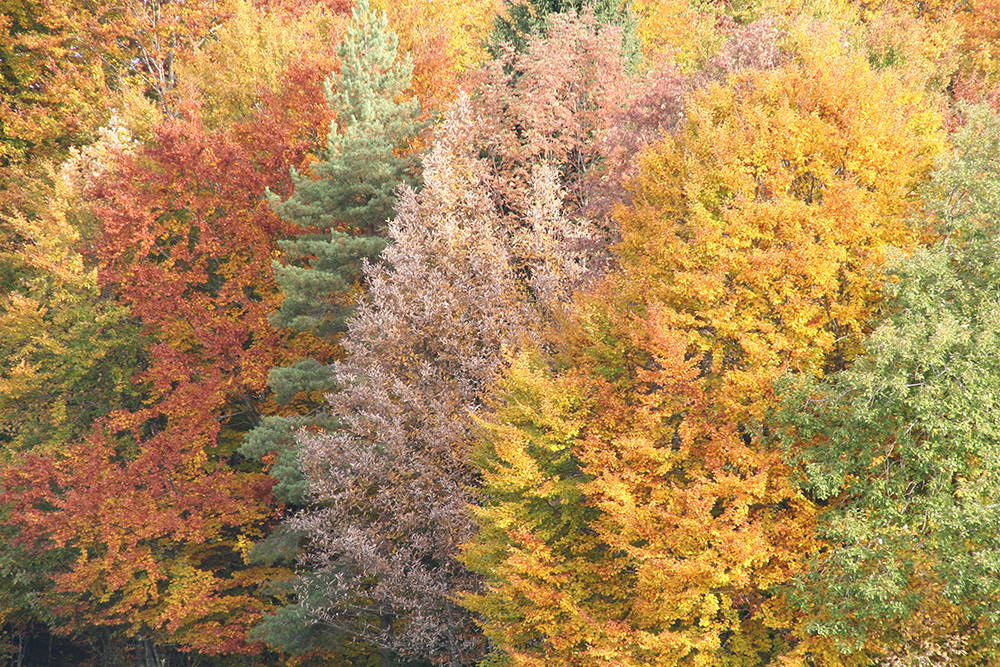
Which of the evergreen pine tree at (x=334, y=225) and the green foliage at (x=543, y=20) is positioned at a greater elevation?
the green foliage at (x=543, y=20)

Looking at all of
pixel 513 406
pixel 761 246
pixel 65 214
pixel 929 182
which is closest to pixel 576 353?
pixel 513 406

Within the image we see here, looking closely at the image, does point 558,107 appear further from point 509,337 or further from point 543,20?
point 509,337

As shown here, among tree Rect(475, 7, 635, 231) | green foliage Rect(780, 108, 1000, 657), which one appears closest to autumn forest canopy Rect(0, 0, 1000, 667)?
green foliage Rect(780, 108, 1000, 657)

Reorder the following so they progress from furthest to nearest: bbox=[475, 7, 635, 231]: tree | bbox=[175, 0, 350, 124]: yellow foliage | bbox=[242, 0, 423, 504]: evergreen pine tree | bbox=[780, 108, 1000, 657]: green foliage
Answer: bbox=[175, 0, 350, 124]: yellow foliage, bbox=[475, 7, 635, 231]: tree, bbox=[242, 0, 423, 504]: evergreen pine tree, bbox=[780, 108, 1000, 657]: green foliage

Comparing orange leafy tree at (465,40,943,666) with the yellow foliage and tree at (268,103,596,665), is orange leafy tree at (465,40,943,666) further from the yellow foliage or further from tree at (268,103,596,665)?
the yellow foliage

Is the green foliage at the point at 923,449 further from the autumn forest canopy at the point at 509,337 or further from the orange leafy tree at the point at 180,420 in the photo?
the orange leafy tree at the point at 180,420

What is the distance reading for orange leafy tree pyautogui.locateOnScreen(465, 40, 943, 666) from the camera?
15.8 m

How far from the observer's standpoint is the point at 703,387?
1739 cm

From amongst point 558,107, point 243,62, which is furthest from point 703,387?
point 243,62

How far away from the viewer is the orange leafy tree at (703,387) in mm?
15844

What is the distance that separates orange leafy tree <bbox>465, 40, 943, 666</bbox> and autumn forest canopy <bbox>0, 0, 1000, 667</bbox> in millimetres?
109

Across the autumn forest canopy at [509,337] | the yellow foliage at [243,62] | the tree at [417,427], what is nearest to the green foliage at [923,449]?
the autumn forest canopy at [509,337]

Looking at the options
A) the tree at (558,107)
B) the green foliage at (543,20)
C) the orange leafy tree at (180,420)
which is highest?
the green foliage at (543,20)

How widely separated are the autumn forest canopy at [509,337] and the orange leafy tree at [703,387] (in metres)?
0.11
